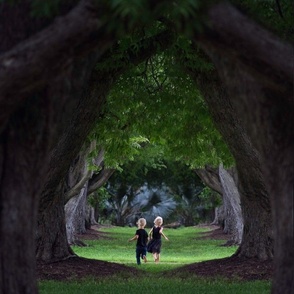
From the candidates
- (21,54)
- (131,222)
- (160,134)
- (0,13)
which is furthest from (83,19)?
(131,222)

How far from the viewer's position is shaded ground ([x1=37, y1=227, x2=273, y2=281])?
19.0 metres

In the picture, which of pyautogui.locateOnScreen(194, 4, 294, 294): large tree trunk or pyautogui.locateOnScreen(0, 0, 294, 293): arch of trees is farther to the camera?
pyautogui.locateOnScreen(194, 4, 294, 294): large tree trunk

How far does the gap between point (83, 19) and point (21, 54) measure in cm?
59

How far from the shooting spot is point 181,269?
21219mm

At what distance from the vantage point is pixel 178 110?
20.9 metres

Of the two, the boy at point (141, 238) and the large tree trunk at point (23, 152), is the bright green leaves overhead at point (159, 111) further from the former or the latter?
the large tree trunk at point (23, 152)

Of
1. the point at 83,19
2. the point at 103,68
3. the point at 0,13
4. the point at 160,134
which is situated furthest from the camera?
the point at 160,134

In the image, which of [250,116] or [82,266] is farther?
[82,266]

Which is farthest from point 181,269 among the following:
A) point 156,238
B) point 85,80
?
point 85,80

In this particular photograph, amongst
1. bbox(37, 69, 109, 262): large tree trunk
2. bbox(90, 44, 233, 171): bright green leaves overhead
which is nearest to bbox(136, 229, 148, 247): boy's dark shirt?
bbox(90, 44, 233, 171): bright green leaves overhead

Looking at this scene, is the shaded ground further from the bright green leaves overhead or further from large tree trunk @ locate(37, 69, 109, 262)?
the bright green leaves overhead

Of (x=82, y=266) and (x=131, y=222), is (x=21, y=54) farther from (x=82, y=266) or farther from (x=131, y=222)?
(x=131, y=222)

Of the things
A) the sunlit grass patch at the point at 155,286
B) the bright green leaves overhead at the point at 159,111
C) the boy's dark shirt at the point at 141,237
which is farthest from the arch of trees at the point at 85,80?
the boy's dark shirt at the point at 141,237

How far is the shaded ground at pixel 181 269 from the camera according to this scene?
18969mm
